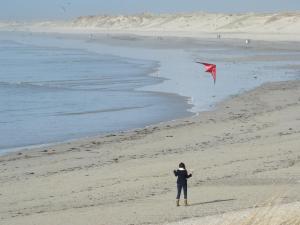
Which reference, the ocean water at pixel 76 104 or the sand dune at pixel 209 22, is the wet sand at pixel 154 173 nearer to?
the ocean water at pixel 76 104

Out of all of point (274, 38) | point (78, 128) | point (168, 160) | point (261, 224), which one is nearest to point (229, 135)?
point (168, 160)

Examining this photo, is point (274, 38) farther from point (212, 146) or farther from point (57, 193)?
point (57, 193)

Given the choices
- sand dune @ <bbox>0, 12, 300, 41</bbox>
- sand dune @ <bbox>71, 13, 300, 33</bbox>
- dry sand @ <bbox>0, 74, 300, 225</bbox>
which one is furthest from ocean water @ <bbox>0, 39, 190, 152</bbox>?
sand dune @ <bbox>71, 13, 300, 33</bbox>

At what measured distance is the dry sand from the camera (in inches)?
387

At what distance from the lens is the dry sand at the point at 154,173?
9.82 meters

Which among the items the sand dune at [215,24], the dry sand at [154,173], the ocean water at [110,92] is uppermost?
the dry sand at [154,173]

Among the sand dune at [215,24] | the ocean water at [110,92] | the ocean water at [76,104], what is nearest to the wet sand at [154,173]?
the ocean water at [76,104]

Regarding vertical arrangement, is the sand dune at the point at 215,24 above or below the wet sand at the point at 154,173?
below

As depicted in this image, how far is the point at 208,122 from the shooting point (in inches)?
720

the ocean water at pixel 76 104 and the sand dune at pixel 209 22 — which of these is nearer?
the ocean water at pixel 76 104

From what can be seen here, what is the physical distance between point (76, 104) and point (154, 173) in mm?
11723

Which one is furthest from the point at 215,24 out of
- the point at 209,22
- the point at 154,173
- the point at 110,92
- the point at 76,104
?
the point at 154,173

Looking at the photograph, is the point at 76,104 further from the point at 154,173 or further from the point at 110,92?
Answer: the point at 154,173

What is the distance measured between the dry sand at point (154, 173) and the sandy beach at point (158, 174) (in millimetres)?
16
